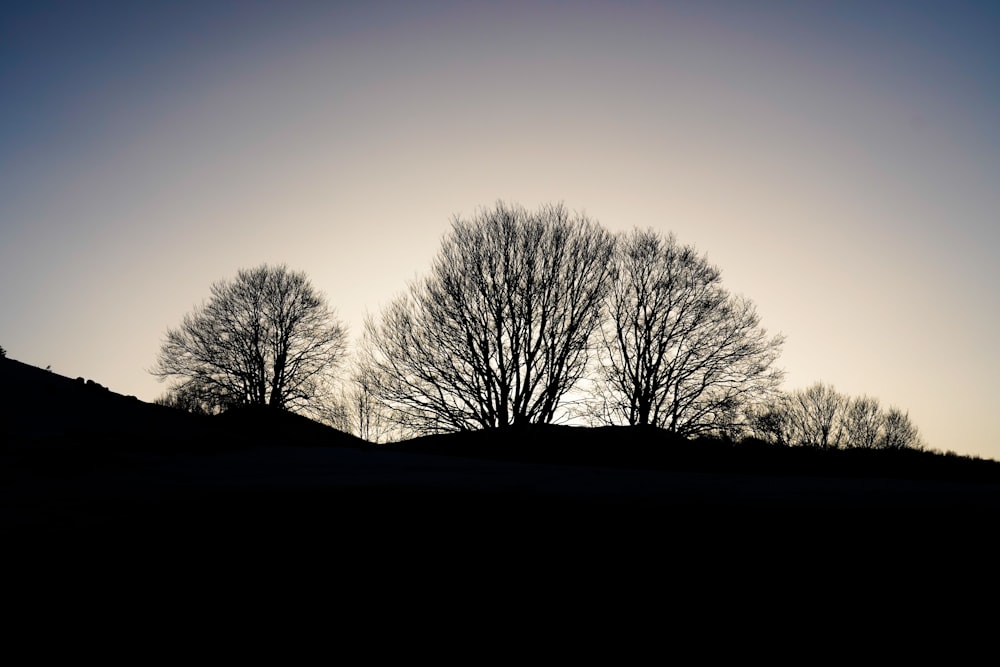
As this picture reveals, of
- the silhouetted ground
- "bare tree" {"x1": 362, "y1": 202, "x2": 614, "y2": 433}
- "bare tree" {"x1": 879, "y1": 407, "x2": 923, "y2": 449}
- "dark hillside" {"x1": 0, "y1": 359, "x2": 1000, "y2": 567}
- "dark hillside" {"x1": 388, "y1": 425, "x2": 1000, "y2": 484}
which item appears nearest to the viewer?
the silhouetted ground

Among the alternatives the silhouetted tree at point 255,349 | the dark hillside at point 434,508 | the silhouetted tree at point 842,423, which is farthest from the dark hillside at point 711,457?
the silhouetted tree at point 842,423

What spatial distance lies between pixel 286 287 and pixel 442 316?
43.5 ft

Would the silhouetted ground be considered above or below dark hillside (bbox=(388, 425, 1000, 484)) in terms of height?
below

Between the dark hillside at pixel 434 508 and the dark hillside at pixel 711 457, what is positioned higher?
the dark hillside at pixel 711 457

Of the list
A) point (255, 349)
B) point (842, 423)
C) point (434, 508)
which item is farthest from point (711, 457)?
point (842, 423)

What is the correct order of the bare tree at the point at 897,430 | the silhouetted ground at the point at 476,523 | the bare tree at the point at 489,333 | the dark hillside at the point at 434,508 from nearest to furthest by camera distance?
1. the silhouetted ground at the point at 476,523
2. the dark hillside at the point at 434,508
3. the bare tree at the point at 489,333
4. the bare tree at the point at 897,430

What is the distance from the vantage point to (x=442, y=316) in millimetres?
20484

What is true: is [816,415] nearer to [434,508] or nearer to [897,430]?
[897,430]

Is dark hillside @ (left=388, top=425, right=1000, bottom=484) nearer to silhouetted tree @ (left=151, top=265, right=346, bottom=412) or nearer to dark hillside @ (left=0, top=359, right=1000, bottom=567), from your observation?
dark hillside @ (left=0, top=359, right=1000, bottom=567)

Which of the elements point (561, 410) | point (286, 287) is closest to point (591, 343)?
point (561, 410)

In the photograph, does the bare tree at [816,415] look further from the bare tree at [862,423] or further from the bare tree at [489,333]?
the bare tree at [489,333]

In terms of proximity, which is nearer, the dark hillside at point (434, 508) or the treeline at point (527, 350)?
the dark hillside at point (434, 508)

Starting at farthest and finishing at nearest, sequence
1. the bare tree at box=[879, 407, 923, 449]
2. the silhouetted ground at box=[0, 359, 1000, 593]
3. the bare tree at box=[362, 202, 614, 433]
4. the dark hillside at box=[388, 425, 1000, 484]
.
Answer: the bare tree at box=[879, 407, 923, 449]
the bare tree at box=[362, 202, 614, 433]
the dark hillside at box=[388, 425, 1000, 484]
the silhouetted ground at box=[0, 359, 1000, 593]


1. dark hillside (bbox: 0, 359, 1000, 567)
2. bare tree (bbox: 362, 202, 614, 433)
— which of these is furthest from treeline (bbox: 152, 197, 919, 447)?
dark hillside (bbox: 0, 359, 1000, 567)
